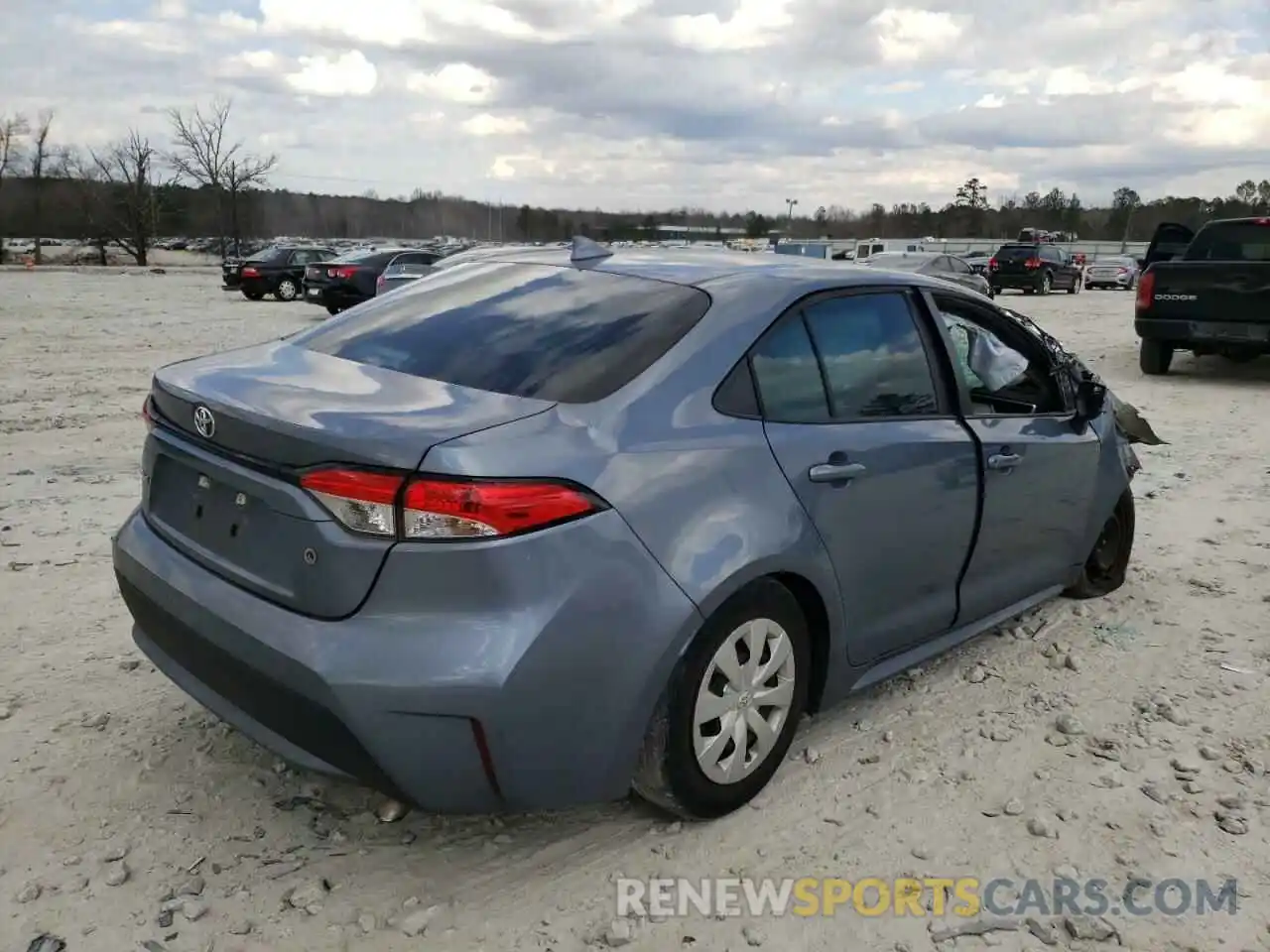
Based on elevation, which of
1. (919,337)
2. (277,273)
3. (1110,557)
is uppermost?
(919,337)

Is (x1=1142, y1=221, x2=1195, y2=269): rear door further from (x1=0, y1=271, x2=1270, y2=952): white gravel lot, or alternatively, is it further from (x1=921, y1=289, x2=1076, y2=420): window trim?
(x1=921, y1=289, x2=1076, y2=420): window trim

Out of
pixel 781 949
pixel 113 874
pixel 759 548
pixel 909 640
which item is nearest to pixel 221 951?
pixel 113 874

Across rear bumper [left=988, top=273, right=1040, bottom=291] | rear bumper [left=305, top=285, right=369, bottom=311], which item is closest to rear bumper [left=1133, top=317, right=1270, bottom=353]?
rear bumper [left=305, top=285, right=369, bottom=311]

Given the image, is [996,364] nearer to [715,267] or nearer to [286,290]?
[715,267]

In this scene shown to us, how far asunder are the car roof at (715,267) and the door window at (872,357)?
93mm

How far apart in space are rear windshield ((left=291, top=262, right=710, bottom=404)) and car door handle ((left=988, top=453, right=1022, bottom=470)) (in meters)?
1.31

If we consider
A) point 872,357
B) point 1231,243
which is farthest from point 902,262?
point 872,357

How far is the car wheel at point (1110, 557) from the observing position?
187 inches

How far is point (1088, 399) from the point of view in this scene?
4.25 m

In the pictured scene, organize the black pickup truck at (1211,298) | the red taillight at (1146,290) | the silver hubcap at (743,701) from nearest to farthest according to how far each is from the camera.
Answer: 1. the silver hubcap at (743,701)
2. the black pickup truck at (1211,298)
3. the red taillight at (1146,290)

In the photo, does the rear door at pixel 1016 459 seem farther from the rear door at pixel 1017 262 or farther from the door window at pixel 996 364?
the rear door at pixel 1017 262

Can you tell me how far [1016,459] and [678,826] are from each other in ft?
6.09

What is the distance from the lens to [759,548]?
8.96ft

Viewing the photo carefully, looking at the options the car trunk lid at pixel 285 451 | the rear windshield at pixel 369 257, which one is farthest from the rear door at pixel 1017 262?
the car trunk lid at pixel 285 451
